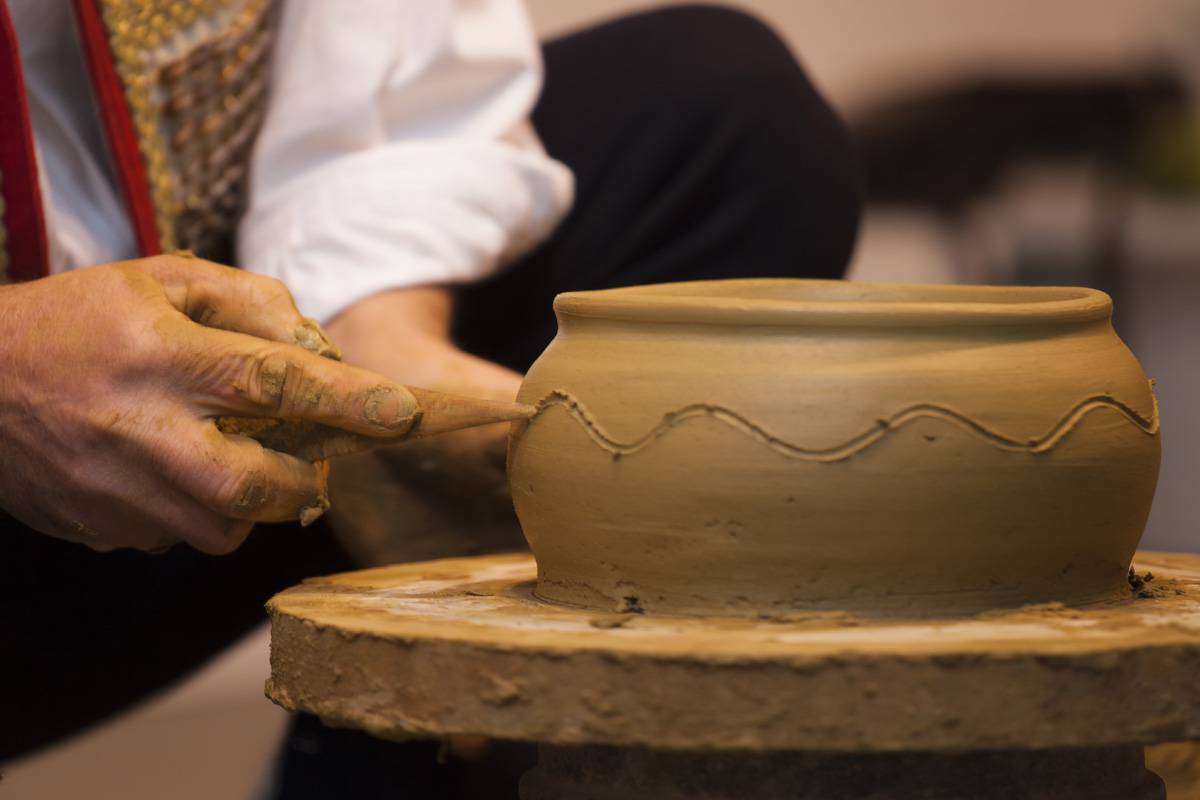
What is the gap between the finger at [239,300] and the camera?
946 millimetres

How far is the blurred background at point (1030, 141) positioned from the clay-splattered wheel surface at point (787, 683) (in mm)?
2783

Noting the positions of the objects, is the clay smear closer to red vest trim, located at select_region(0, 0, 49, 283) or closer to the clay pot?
the clay pot

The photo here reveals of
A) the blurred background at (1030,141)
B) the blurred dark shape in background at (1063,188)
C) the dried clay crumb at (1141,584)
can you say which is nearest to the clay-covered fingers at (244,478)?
the dried clay crumb at (1141,584)

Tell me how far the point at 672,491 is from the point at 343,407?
20 cm

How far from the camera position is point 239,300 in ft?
3.13

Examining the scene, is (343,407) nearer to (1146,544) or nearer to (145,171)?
(145,171)

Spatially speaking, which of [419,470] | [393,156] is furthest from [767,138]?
[419,470]

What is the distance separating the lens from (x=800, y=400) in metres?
0.80

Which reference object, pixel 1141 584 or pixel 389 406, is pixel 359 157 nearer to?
pixel 389 406

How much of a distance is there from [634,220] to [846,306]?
68cm

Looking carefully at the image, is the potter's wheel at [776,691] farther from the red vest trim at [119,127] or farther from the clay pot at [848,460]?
the red vest trim at [119,127]

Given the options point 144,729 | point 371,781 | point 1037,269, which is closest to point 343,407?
point 371,781

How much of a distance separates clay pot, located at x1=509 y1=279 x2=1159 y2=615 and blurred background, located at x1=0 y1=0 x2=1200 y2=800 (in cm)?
266

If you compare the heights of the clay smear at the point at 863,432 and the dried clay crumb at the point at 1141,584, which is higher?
the clay smear at the point at 863,432
